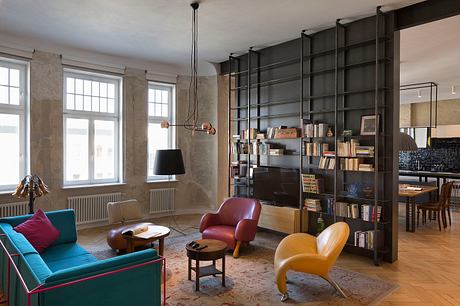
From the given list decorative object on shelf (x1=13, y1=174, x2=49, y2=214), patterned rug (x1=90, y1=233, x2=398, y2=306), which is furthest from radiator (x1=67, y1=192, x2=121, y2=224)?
patterned rug (x1=90, y1=233, x2=398, y2=306)

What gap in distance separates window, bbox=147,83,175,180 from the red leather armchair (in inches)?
104

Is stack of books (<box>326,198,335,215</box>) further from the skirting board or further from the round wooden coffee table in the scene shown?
the skirting board

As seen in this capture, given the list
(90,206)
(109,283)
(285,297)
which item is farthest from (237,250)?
(90,206)

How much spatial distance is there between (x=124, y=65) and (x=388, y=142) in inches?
203

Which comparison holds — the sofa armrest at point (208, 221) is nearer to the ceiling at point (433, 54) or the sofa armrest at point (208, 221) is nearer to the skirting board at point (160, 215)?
the skirting board at point (160, 215)

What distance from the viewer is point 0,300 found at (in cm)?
318

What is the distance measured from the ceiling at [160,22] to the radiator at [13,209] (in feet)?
8.78

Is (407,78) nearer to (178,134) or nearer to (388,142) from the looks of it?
(388,142)

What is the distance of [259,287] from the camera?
11.9 ft

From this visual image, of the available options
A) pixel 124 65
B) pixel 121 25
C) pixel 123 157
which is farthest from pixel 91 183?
pixel 121 25

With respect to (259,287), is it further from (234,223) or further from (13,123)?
(13,123)

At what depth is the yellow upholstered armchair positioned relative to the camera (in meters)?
3.30

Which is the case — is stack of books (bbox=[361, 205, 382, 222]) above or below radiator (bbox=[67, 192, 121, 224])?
above

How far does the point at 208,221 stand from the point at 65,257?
6.88 feet
